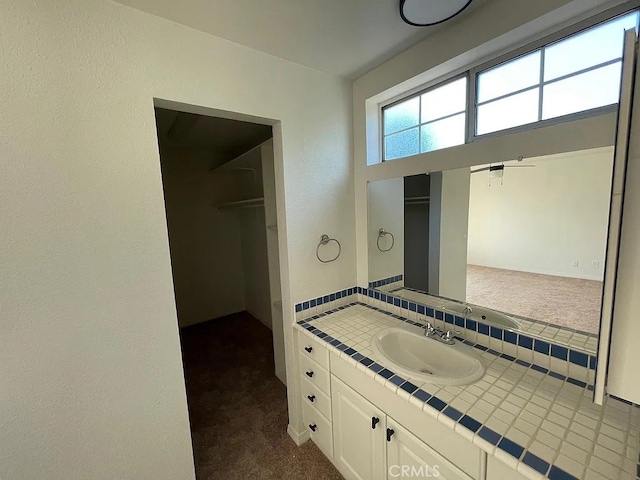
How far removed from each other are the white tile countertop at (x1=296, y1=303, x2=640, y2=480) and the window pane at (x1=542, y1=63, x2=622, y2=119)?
1145 millimetres

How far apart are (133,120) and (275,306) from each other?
1752 millimetres

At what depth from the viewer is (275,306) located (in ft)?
8.00

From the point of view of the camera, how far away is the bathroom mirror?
1134mm

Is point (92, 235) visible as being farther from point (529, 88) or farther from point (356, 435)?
point (529, 88)

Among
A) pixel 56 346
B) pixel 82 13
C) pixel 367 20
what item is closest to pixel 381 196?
pixel 367 20

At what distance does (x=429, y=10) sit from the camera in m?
1.21

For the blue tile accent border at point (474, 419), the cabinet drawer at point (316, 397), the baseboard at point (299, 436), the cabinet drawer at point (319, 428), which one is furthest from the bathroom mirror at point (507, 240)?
the baseboard at point (299, 436)

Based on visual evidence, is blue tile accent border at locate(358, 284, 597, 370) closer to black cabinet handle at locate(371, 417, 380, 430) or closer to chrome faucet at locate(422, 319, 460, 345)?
chrome faucet at locate(422, 319, 460, 345)

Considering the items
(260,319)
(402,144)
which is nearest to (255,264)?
(260,319)

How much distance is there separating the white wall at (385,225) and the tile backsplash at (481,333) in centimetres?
18

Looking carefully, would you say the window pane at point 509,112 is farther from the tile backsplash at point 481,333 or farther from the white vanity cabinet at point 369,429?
the white vanity cabinet at point 369,429

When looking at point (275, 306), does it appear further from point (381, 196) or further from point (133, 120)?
point (133, 120)

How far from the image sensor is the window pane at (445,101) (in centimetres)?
153

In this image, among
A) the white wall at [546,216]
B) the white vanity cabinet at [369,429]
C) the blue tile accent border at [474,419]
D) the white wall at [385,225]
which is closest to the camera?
the blue tile accent border at [474,419]
